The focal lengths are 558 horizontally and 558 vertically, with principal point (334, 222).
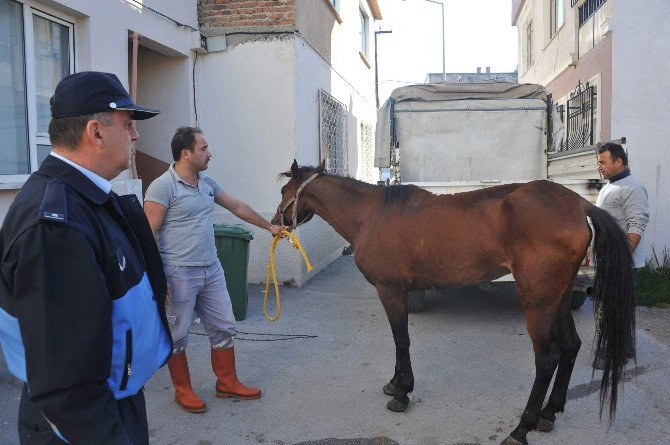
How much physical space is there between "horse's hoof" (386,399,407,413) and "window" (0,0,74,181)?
3.67 meters

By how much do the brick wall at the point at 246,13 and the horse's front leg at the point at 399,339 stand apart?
5080 mm

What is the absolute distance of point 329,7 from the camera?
1020 centimetres

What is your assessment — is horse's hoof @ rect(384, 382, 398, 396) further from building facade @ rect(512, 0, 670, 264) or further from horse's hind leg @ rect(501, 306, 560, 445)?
building facade @ rect(512, 0, 670, 264)

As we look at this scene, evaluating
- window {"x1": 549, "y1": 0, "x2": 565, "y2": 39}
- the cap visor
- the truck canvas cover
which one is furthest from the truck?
window {"x1": 549, "y1": 0, "x2": 565, "y2": 39}

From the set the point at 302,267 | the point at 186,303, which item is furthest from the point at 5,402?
the point at 302,267

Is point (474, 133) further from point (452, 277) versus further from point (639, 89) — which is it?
point (452, 277)

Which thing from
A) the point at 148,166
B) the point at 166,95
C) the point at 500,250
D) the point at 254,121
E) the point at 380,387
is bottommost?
the point at 380,387

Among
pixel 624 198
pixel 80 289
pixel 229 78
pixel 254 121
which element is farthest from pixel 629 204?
pixel 229 78

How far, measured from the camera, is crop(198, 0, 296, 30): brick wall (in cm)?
780

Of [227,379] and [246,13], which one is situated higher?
[246,13]

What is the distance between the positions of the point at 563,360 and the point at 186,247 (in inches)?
105

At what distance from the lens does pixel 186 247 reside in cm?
383

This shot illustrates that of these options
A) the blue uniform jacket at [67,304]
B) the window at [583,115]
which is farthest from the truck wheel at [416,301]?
the blue uniform jacket at [67,304]

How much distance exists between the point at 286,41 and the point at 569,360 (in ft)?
19.1
